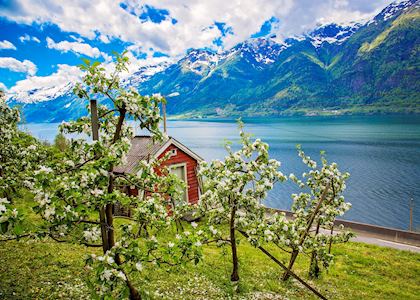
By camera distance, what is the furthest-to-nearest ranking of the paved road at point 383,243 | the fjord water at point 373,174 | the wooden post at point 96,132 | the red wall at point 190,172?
the fjord water at point 373,174, the red wall at point 190,172, the paved road at point 383,243, the wooden post at point 96,132

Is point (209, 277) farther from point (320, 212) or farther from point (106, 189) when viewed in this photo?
point (106, 189)

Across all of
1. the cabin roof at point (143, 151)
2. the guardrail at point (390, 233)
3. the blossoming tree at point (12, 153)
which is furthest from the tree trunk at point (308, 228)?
the cabin roof at point (143, 151)

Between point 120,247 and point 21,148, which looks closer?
point 120,247

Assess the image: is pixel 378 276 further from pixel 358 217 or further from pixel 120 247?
pixel 358 217

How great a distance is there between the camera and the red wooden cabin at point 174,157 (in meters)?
24.1

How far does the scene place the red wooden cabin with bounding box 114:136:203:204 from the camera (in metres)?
24.1

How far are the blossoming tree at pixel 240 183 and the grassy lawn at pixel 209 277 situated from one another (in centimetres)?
169

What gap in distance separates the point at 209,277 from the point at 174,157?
13.9m

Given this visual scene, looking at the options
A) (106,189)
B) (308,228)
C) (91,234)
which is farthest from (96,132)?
(308,228)

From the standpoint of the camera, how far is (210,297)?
11062 mm

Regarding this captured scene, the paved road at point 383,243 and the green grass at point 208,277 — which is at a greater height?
the green grass at point 208,277

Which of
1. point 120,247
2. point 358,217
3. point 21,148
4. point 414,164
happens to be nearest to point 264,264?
point 120,247

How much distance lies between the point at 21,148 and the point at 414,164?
270 ft

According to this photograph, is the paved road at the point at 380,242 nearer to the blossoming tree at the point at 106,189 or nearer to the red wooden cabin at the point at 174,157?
the red wooden cabin at the point at 174,157
